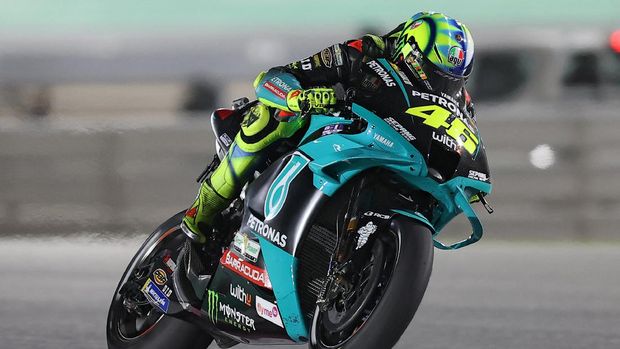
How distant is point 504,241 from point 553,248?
1.44 feet

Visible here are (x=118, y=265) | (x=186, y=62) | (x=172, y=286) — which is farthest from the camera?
(x=186, y=62)

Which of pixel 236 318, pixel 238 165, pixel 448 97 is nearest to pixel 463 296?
pixel 238 165

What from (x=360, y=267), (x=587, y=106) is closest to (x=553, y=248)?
(x=587, y=106)

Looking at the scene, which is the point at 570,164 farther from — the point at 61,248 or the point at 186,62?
the point at 186,62

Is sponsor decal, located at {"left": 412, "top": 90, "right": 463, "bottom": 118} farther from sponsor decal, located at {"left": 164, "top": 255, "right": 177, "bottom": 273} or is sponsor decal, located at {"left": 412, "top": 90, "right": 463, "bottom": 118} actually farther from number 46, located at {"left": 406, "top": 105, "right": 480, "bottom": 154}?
sponsor decal, located at {"left": 164, "top": 255, "right": 177, "bottom": 273}

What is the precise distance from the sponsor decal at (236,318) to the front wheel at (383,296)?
0.51 m

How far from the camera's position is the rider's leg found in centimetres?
519

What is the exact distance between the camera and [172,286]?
550cm

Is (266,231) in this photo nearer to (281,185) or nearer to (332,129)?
(281,185)

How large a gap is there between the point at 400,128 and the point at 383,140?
8cm

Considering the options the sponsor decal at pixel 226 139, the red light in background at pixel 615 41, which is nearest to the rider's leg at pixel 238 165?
the sponsor decal at pixel 226 139

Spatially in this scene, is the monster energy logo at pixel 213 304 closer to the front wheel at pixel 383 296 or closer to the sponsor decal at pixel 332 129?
the front wheel at pixel 383 296

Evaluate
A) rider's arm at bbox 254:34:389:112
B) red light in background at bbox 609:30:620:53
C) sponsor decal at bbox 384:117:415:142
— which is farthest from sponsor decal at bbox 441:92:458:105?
red light in background at bbox 609:30:620:53

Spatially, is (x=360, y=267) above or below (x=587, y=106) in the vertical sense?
above
